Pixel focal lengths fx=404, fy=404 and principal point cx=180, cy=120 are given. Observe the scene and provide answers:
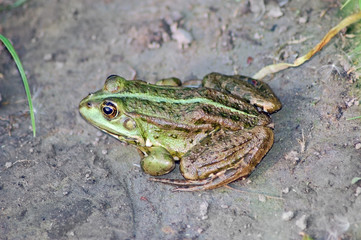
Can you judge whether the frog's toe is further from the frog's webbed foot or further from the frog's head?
the frog's head

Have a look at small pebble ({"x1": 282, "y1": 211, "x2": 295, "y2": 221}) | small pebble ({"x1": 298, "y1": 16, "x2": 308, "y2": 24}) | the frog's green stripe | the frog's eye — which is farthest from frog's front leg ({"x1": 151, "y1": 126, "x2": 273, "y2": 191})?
small pebble ({"x1": 298, "y1": 16, "x2": 308, "y2": 24})

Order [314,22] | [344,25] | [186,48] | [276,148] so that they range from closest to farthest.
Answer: [276,148] → [344,25] → [314,22] → [186,48]

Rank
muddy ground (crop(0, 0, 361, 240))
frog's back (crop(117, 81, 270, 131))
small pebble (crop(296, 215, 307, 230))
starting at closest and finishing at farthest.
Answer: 1. small pebble (crop(296, 215, 307, 230))
2. muddy ground (crop(0, 0, 361, 240))
3. frog's back (crop(117, 81, 270, 131))

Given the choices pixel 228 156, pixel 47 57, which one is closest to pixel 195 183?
pixel 228 156

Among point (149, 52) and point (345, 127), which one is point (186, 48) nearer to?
point (149, 52)

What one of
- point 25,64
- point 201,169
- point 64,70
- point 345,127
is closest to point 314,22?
point 345,127

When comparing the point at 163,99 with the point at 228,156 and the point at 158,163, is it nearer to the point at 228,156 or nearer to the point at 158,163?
the point at 158,163

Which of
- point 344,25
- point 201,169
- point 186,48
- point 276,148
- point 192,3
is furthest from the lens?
point 192,3
